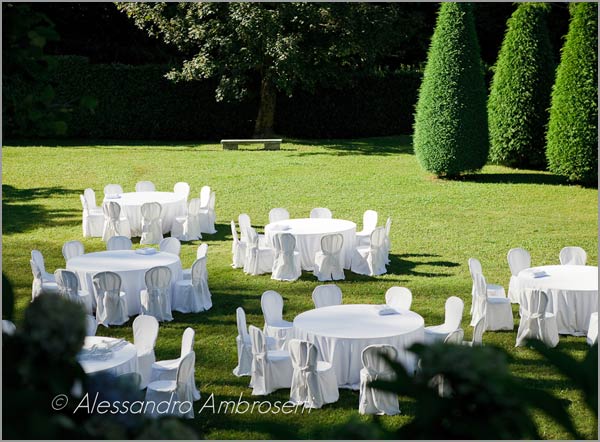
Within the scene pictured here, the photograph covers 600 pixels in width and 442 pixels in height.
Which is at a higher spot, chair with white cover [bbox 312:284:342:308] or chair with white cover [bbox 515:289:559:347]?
chair with white cover [bbox 312:284:342:308]

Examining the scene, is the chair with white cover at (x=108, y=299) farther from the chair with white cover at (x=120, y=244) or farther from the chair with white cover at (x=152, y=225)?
the chair with white cover at (x=152, y=225)

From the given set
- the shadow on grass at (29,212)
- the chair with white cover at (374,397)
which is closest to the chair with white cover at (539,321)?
the chair with white cover at (374,397)

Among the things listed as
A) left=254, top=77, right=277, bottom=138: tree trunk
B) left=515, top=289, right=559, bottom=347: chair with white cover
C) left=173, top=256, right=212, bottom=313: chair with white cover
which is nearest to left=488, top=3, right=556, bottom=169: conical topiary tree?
left=254, top=77, right=277, bottom=138: tree trunk

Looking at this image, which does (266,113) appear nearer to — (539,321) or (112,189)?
(112,189)

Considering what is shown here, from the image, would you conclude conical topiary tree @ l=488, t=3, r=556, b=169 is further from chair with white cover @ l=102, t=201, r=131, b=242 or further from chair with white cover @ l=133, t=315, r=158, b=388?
chair with white cover @ l=133, t=315, r=158, b=388

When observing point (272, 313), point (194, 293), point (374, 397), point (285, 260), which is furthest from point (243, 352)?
point (285, 260)

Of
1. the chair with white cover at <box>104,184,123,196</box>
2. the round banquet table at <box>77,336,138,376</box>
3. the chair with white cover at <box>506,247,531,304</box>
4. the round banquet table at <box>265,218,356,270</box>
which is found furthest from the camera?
the chair with white cover at <box>104,184,123,196</box>

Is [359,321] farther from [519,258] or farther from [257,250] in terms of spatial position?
[257,250]

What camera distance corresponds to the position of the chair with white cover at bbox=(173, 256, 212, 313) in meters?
12.7

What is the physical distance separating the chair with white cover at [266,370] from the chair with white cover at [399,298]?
1.90m

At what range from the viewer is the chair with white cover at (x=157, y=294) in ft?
39.7

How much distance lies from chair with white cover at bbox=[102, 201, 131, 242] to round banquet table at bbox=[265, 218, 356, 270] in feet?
11.9

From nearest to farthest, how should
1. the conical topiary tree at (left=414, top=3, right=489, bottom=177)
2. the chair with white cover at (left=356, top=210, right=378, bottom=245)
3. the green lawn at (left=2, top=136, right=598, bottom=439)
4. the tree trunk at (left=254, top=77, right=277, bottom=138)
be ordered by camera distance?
the green lawn at (left=2, top=136, right=598, bottom=439) < the chair with white cover at (left=356, top=210, right=378, bottom=245) < the conical topiary tree at (left=414, top=3, right=489, bottom=177) < the tree trunk at (left=254, top=77, right=277, bottom=138)

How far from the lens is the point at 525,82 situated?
954 inches
